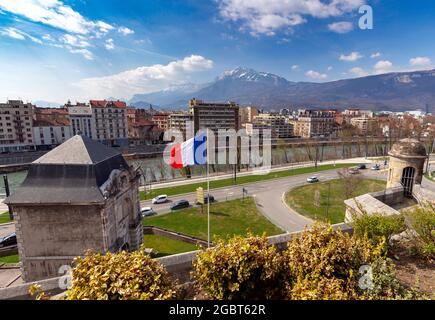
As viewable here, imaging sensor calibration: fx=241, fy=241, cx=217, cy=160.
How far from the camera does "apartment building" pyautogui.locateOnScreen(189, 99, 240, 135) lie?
117812 mm

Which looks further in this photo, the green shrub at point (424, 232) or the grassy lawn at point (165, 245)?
the grassy lawn at point (165, 245)

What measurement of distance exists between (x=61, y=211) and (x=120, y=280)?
11736 mm

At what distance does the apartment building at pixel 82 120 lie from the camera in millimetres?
91625

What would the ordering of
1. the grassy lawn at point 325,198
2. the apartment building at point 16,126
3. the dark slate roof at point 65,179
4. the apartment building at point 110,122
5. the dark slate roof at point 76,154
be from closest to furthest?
the dark slate roof at point 65,179 → the dark slate roof at point 76,154 → the grassy lawn at point 325,198 → the apartment building at point 16,126 → the apartment building at point 110,122

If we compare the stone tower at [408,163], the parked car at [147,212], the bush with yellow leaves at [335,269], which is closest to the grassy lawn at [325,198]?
the stone tower at [408,163]

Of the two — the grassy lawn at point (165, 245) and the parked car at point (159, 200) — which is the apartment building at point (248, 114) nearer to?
the parked car at point (159, 200)

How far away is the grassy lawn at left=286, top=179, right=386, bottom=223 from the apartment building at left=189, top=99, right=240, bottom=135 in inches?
2993

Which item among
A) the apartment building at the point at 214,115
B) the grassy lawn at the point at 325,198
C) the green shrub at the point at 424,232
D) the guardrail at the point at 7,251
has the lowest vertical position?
the grassy lawn at the point at 325,198

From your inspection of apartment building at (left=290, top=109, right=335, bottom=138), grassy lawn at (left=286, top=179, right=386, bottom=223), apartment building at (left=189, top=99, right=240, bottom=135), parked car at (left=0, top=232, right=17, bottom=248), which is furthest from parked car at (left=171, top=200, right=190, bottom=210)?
apartment building at (left=290, top=109, right=335, bottom=138)

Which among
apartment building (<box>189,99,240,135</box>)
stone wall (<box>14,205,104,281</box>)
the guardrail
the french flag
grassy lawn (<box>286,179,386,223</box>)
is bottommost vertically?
grassy lawn (<box>286,179,386,223</box>)

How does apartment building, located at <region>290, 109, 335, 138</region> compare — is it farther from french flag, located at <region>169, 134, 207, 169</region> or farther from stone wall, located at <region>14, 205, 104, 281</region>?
stone wall, located at <region>14, 205, 104, 281</region>

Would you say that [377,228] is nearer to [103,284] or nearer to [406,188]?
[103,284]

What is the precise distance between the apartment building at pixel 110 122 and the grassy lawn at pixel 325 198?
262 feet

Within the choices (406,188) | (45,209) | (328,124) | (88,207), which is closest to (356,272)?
(88,207)
